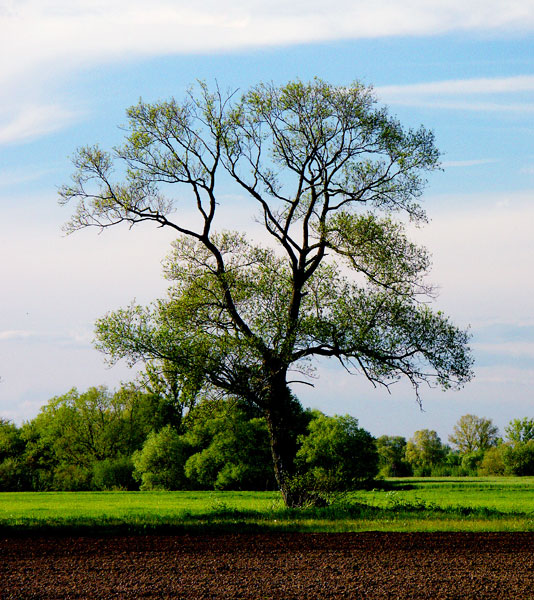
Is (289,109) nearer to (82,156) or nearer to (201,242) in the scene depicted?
(201,242)

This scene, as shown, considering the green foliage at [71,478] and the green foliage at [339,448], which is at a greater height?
the green foliage at [339,448]

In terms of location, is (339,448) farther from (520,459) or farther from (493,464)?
(493,464)

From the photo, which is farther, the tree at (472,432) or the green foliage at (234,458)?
the tree at (472,432)

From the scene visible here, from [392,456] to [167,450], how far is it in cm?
4818

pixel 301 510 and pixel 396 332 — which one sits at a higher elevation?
pixel 396 332

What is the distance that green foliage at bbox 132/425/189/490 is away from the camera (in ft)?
172

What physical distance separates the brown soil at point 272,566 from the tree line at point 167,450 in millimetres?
18831

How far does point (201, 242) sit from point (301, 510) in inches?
403

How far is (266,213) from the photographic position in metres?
26.5

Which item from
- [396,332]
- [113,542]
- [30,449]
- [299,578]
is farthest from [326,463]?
[30,449]

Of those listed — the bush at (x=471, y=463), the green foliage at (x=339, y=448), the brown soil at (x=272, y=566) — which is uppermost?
the green foliage at (x=339, y=448)

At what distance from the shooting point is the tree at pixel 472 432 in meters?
94.5

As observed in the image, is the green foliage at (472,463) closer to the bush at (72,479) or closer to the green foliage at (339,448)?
the green foliage at (339,448)

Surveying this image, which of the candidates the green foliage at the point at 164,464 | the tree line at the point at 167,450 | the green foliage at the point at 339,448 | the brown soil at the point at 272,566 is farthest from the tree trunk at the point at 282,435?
the green foliage at the point at 164,464
